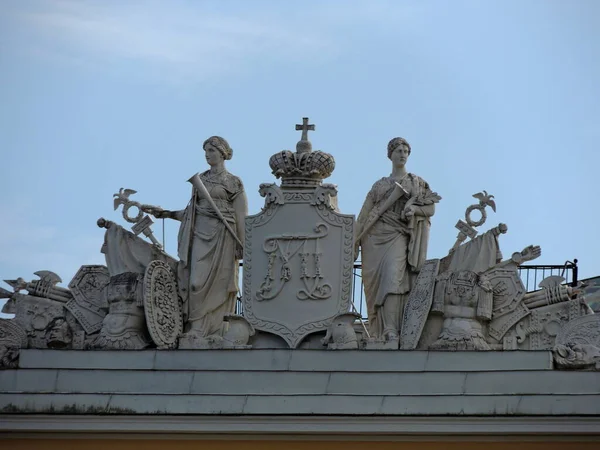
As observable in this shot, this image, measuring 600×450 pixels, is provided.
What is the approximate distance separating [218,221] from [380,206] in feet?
6.71

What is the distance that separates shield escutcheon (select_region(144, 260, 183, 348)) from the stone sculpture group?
12 millimetres

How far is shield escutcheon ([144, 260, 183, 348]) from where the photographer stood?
34.5 meters

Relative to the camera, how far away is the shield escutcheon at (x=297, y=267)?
34.2 metres

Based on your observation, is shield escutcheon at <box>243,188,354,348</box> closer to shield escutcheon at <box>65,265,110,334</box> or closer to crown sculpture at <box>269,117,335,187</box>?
crown sculpture at <box>269,117,335,187</box>

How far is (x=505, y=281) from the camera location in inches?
1348

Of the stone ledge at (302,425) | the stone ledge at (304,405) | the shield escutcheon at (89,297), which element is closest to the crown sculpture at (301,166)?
Result: the shield escutcheon at (89,297)

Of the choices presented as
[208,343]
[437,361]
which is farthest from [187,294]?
[437,361]

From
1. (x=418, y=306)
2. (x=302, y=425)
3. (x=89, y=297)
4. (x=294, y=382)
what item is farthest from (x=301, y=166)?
(x=302, y=425)

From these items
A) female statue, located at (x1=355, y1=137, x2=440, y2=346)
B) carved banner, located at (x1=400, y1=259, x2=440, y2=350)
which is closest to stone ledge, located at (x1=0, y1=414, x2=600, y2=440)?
carved banner, located at (x1=400, y1=259, x2=440, y2=350)

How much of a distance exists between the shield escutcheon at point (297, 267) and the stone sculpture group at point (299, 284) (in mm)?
12

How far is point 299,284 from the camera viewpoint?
34312mm

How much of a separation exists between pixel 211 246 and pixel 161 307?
1001 millimetres

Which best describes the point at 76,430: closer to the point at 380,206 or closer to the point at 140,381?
the point at 140,381

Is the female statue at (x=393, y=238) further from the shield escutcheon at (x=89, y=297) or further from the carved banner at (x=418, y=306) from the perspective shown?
the shield escutcheon at (x=89, y=297)
